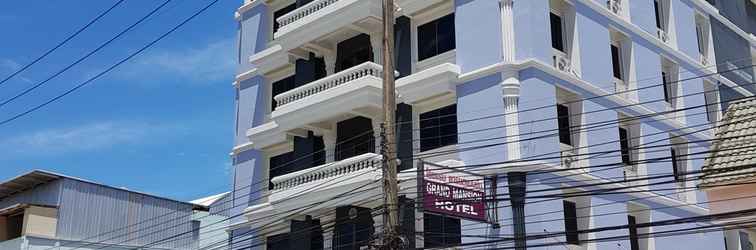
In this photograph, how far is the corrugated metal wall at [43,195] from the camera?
1518 inches

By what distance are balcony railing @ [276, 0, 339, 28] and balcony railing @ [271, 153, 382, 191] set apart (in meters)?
5.67

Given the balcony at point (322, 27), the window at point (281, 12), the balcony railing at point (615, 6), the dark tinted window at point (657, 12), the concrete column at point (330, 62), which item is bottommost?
the concrete column at point (330, 62)

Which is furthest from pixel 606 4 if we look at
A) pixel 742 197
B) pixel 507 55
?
pixel 742 197

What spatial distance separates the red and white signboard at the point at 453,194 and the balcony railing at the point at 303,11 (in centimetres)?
921

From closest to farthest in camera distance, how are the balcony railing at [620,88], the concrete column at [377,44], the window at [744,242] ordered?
the balcony railing at [620,88], the concrete column at [377,44], the window at [744,242]

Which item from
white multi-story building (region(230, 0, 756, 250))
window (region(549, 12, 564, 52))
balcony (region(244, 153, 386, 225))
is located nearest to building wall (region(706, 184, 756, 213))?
white multi-story building (region(230, 0, 756, 250))

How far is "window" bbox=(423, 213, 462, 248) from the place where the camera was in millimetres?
26844

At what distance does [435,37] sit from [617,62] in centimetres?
640

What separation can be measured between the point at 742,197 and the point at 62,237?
28.0 metres

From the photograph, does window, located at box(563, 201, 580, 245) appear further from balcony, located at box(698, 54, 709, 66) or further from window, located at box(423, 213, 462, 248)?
balcony, located at box(698, 54, 709, 66)

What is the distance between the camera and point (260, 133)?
33.8 m

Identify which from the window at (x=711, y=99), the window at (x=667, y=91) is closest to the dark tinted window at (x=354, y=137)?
the window at (x=667, y=91)

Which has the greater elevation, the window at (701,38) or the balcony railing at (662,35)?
the window at (701,38)

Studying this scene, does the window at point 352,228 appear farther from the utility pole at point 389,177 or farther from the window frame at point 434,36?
the utility pole at point 389,177
